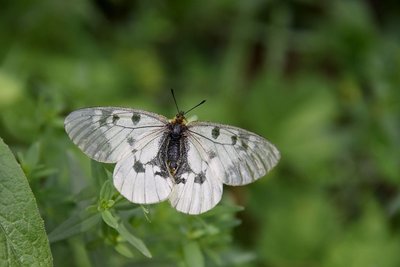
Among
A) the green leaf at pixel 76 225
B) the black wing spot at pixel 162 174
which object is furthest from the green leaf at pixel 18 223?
the black wing spot at pixel 162 174

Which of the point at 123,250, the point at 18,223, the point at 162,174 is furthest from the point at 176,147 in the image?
the point at 18,223

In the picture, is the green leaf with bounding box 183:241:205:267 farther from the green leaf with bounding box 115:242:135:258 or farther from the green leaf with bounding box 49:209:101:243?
the green leaf with bounding box 49:209:101:243

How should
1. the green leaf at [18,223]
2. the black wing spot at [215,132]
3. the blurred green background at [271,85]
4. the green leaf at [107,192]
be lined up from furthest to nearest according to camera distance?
1. the blurred green background at [271,85]
2. the black wing spot at [215,132]
3. the green leaf at [107,192]
4. the green leaf at [18,223]

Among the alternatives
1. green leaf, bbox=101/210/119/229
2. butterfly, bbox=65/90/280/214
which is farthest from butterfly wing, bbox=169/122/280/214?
green leaf, bbox=101/210/119/229

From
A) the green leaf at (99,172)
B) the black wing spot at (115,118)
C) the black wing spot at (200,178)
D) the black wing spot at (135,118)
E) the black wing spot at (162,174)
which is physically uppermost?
the black wing spot at (115,118)

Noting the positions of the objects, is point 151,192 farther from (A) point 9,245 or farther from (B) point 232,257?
(B) point 232,257

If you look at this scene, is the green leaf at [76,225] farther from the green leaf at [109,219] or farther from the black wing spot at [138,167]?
the black wing spot at [138,167]

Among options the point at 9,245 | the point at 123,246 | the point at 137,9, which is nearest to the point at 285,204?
the point at 137,9
